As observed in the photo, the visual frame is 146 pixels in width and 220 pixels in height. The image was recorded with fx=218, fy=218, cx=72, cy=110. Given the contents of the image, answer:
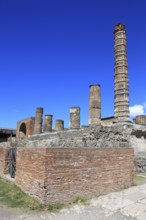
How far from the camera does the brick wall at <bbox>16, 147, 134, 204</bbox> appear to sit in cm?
502

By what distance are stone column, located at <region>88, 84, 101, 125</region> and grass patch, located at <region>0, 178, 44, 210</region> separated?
722 cm

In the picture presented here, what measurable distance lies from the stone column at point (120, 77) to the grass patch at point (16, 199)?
24.4 ft

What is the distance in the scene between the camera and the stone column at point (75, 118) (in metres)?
15.1

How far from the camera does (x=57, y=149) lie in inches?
205

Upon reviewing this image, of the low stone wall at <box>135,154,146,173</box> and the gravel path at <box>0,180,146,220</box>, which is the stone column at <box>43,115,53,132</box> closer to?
the low stone wall at <box>135,154,146,173</box>

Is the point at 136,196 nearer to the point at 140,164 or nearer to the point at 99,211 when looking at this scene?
the point at 99,211

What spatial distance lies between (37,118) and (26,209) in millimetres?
16119

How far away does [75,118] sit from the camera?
15211mm

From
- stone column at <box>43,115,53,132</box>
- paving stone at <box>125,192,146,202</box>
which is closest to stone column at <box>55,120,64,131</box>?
stone column at <box>43,115,53,132</box>

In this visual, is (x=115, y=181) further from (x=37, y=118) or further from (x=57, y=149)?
(x=37, y=118)

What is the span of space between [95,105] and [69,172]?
8089 millimetres

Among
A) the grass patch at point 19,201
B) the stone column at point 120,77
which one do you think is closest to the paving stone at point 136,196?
the grass patch at point 19,201

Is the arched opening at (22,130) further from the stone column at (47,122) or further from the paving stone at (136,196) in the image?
the paving stone at (136,196)

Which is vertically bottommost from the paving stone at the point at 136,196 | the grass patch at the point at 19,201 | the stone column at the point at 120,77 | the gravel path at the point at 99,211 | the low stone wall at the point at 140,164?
the gravel path at the point at 99,211
